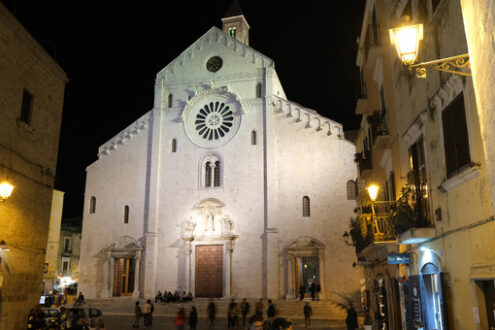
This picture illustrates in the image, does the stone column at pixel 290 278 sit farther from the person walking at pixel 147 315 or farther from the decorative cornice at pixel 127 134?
the decorative cornice at pixel 127 134

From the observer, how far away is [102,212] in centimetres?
3141

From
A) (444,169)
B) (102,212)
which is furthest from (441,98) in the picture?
(102,212)

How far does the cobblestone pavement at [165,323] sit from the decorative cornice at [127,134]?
39.2 ft

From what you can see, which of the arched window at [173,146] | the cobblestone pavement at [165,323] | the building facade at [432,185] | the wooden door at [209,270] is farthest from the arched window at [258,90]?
the building facade at [432,185]

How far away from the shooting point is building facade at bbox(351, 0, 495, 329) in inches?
273

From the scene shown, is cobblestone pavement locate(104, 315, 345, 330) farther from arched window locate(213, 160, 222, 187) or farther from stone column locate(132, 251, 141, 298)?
arched window locate(213, 160, 222, 187)

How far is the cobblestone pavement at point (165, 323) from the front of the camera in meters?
20.9

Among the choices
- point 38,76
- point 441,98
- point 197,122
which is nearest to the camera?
point 441,98

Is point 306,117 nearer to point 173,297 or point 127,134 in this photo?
point 127,134

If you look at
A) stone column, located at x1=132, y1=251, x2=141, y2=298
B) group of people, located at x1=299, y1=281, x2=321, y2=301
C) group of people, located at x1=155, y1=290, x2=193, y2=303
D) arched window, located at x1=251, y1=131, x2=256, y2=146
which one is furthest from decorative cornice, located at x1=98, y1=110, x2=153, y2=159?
group of people, located at x1=299, y1=281, x2=321, y2=301

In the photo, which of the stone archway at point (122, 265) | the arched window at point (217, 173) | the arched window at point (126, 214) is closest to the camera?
the stone archway at point (122, 265)

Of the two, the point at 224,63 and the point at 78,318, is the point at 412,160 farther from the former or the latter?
the point at 224,63

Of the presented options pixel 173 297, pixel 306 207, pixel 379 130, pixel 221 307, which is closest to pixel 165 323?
pixel 221 307

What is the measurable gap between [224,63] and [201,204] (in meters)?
10.2
